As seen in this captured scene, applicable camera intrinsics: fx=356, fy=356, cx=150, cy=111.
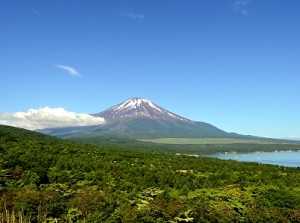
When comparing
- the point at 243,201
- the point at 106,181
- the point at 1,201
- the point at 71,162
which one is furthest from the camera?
the point at 71,162

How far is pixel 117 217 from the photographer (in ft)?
67.4

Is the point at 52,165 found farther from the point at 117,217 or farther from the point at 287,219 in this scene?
the point at 287,219

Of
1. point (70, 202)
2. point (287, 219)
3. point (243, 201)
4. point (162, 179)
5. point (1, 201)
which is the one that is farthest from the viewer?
point (162, 179)

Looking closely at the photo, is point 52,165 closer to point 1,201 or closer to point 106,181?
point 106,181

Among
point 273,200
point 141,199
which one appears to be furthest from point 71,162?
point 273,200

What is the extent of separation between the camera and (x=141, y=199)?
24.4m

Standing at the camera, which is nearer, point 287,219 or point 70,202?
point 70,202

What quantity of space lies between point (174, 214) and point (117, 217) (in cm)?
336

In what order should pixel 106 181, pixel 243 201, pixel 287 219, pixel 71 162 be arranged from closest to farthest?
pixel 287 219 → pixel 243 201 → pixel 106 181 → pixel 71 162

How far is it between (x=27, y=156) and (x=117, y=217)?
18196mm

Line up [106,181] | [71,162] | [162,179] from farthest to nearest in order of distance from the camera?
1. [71,162]
2. [162,179]
3. [106,181]

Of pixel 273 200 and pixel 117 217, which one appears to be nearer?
pixel 117 217

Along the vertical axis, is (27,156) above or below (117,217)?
above

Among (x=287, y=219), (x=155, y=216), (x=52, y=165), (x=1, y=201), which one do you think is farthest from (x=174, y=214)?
(x=52, y=165)
